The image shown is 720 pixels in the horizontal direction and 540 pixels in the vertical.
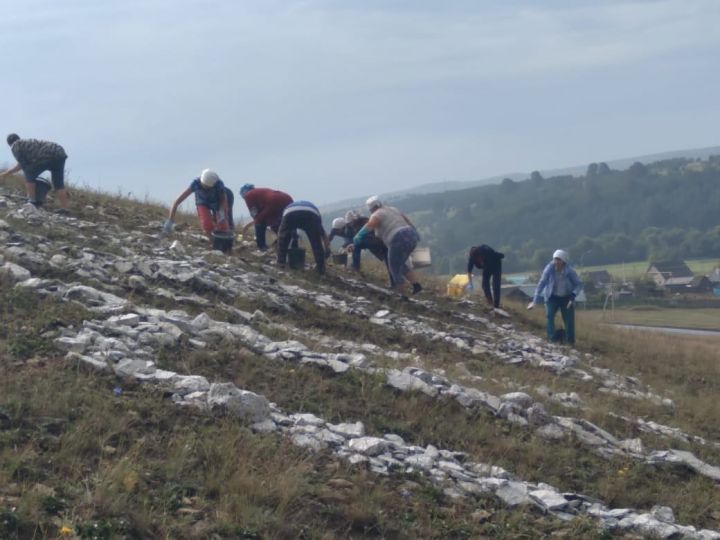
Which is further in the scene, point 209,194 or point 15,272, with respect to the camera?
point 209,194

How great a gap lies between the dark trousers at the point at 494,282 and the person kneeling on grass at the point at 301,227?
335cm

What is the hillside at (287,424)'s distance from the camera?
552 centimetres

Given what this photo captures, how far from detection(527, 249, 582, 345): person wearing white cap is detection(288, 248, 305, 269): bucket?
12.3ft

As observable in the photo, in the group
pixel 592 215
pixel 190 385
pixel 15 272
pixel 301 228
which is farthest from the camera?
pixel 592 215

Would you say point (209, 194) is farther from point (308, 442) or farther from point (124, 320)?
point (308, 442)

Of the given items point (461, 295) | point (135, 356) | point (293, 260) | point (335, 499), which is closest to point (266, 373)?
point (135, 356)

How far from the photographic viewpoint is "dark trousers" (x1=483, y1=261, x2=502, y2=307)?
56.2ft

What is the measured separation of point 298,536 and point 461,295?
13.0 meters

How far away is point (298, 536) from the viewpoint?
5355 mm

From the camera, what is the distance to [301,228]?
49.7 ft

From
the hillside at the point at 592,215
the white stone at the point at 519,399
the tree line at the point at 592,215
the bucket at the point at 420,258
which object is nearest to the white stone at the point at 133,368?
the white stone at the point at 519,399

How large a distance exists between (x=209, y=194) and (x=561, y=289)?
5672 millimetres

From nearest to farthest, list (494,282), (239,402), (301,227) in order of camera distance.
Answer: (239,402)
(301,227)
(494,282)

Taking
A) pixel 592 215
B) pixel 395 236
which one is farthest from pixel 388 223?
pixel 592 215
